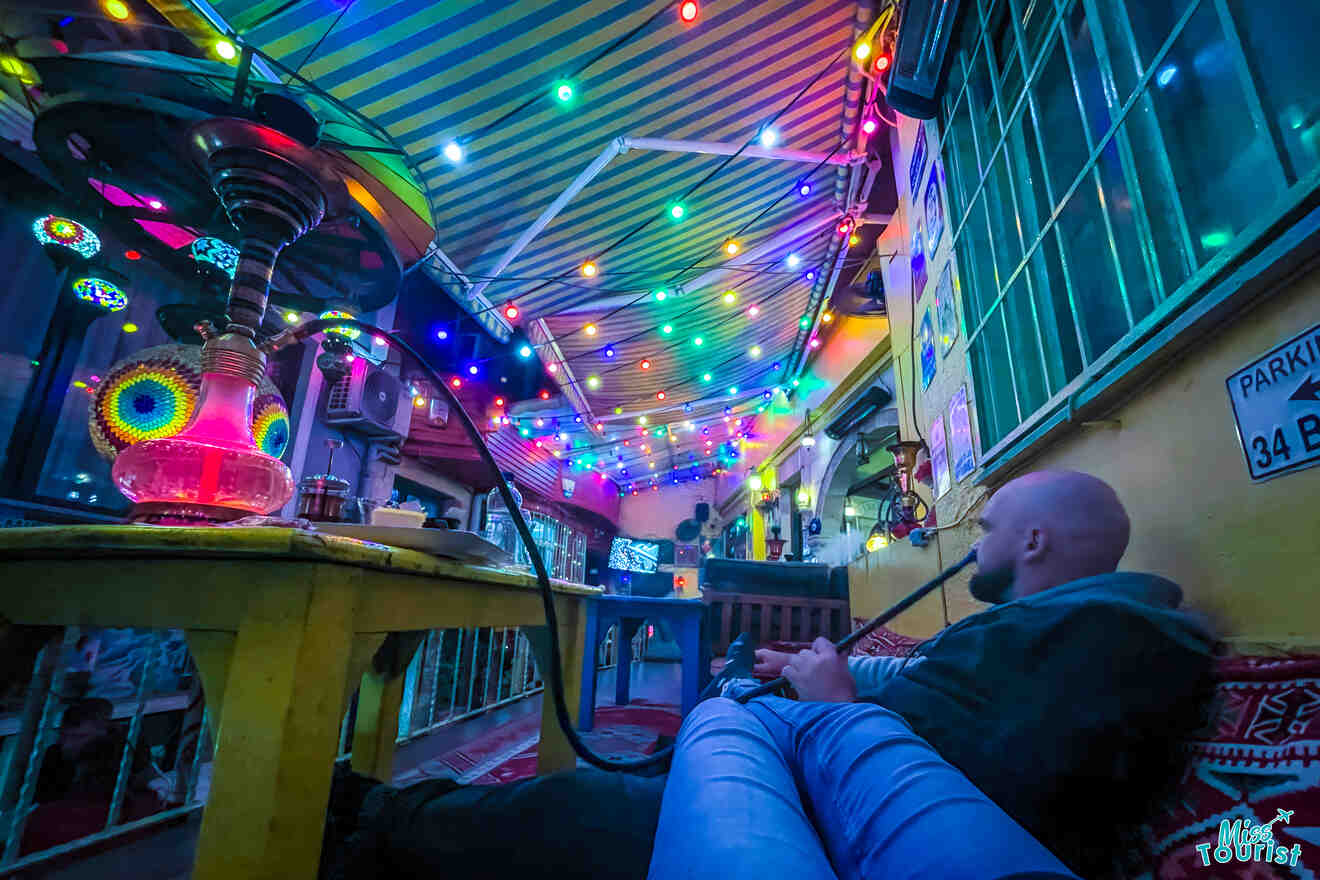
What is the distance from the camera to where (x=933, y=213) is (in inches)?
128

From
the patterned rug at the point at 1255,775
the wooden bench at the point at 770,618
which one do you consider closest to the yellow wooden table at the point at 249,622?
the patterned rug at the point at 1255,775

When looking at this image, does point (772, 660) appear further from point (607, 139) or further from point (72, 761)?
point (607, 139)

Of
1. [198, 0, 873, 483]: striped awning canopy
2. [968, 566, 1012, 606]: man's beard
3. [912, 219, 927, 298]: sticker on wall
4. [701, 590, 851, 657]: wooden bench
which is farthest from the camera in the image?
[701, 590, 851, 657]: wooden bench

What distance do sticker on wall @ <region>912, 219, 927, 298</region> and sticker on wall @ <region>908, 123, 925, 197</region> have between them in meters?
0.25

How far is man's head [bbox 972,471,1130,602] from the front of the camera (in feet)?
3.61

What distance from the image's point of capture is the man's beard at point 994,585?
3.97 feet

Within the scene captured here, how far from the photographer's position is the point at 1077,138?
172 centimetres

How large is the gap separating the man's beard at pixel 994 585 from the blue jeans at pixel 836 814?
24.5 inches

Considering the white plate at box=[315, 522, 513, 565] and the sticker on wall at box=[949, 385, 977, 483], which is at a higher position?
the sticker on wall at box=[949, 385, 977, 483]

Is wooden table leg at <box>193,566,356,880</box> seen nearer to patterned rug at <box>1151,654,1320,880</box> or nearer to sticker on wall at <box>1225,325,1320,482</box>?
patterned rug at <box>1151,654,1320,880</box>

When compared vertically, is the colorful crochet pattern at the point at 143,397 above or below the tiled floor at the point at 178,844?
above

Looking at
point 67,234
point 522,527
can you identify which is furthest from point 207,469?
point 67,234

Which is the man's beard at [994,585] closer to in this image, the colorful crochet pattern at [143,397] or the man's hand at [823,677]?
the man's hand at [823,677]

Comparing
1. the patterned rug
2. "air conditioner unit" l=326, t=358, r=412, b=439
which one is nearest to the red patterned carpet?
the patterned rug
